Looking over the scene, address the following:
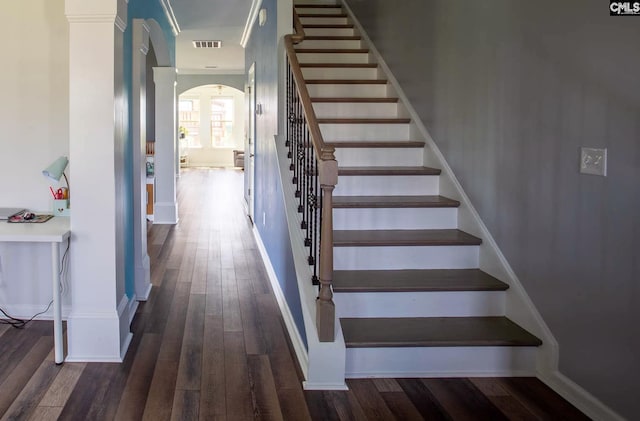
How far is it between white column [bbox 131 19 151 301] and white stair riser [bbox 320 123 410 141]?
1360mm

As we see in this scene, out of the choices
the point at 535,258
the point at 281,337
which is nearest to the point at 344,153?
the point at 281,337

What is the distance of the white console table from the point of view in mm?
3125

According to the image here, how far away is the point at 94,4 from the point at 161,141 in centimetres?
531

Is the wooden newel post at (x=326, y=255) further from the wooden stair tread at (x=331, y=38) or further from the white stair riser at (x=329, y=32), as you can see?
the white stair riser at (x=329, y=32)

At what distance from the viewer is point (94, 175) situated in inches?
128

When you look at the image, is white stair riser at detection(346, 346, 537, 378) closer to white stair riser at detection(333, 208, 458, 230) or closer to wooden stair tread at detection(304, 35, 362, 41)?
white stair riser at detection(333, 208, 458, 230)

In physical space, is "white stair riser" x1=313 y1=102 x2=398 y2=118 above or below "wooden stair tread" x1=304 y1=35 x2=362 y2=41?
below

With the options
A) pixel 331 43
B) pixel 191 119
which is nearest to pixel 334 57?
pixel 331 43

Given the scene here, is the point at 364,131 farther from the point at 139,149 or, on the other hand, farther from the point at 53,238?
the point at 53,238

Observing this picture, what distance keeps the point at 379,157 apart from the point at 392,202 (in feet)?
2.43

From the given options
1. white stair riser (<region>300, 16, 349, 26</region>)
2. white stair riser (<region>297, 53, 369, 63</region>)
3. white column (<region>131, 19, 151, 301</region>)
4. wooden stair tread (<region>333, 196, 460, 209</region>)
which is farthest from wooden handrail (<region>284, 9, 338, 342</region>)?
white stair riser (<region>300, 16, 349, 26</region>)

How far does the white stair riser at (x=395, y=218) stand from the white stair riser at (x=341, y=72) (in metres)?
2.10

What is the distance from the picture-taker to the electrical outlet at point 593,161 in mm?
2586

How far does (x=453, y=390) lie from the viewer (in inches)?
117
